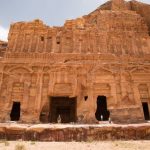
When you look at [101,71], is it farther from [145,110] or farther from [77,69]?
[145,110]

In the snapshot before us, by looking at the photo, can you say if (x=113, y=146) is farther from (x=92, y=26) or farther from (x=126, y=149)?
(x=92, y=26)

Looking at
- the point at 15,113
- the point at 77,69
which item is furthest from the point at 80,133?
the point at 15,113

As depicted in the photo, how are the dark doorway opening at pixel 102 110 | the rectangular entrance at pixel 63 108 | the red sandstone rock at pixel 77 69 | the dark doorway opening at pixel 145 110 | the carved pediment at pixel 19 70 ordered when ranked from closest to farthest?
the red sandstone rock at pixel 77 69, the dark doorway opening at pixel 145 110, the carved pediment at pixel 19 70, the rectangular entrance at pixel 63 108, the dark doorway opening at pixel 102 110

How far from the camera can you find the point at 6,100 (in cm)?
2030

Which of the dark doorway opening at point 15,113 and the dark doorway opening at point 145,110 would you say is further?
the dark doorway opening at point 15,113

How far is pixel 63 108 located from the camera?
22516 mm

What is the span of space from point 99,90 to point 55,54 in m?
4.74

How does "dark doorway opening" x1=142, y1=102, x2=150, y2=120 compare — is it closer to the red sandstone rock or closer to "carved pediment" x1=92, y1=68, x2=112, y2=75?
the red sandstone rock

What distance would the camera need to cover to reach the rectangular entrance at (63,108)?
2195 centimetres

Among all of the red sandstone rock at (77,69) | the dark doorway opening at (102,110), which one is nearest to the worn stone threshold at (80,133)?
the red sandstone rock at (77,69)

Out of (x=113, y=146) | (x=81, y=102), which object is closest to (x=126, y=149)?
(x=113, y=146)

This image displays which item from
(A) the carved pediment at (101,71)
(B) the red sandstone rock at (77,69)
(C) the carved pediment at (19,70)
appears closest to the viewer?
(B) the red sandstone rock at (77,69)

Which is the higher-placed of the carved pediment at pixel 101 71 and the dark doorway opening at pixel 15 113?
the carved pediment at pixel 101 71

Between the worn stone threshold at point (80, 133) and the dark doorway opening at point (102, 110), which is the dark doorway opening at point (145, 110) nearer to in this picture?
the dark doorway opening at point (102, 110)
